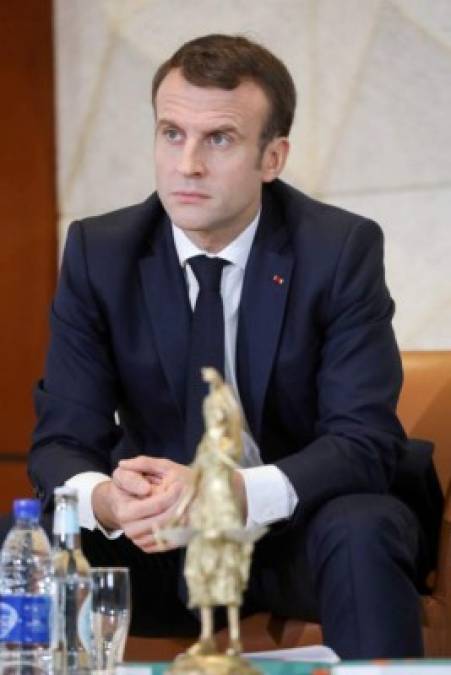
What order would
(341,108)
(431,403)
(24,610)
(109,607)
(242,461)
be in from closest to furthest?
(24,610) → (109,607) → (242,461) → (431,403) → (341,108)

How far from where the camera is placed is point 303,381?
98.0 inches

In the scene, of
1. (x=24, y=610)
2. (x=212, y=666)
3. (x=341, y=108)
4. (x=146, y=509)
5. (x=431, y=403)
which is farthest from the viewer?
(x=341, y=108)

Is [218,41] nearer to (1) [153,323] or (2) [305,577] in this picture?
(1) [153,323]

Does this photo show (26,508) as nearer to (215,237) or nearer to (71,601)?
(71,601)

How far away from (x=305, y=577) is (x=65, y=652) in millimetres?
666

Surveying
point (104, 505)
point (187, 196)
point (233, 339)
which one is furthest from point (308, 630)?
point (187, 196)

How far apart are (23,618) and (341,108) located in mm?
2399

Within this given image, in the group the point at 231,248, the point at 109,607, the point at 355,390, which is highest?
the point at 231,248

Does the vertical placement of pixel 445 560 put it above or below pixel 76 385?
below

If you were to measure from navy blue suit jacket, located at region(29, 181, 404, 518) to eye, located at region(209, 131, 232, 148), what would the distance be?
209mm

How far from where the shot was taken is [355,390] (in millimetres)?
2406

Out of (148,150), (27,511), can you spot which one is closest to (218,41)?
(27,511)

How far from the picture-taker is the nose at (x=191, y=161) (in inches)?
91.9

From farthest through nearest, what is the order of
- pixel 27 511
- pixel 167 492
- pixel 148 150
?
1. pixel 148 150
2. pixel 167 492
3. pixel 27 511
